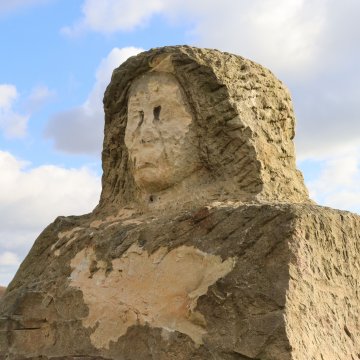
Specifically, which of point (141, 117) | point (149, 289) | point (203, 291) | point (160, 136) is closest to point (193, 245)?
Answer: point (203, 291)

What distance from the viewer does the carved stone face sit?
18.3ft

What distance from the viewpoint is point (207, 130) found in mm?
5527

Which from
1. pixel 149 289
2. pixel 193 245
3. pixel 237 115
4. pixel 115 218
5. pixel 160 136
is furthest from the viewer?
pixel 115 218

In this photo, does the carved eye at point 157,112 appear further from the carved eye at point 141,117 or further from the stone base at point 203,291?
the stone base at point 203,291

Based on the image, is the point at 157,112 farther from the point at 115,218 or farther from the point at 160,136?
the point at 115,218

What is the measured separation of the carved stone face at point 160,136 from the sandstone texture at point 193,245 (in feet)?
0.03

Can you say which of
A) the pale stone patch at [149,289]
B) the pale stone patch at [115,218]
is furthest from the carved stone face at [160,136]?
the pale stone patch at [149,289]

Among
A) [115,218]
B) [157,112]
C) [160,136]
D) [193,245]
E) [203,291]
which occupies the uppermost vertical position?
[157,112]

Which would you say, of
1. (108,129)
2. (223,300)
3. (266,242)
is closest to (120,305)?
(223,300)

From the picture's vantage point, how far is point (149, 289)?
5113 mm

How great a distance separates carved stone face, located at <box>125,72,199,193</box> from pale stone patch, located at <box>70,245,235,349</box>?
0.65 metres

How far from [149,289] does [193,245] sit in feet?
1.55

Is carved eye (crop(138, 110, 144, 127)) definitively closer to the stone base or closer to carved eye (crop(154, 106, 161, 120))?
carved eye (crop(154, 106, 161, 120))

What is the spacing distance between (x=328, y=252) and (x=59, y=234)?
2.45m
